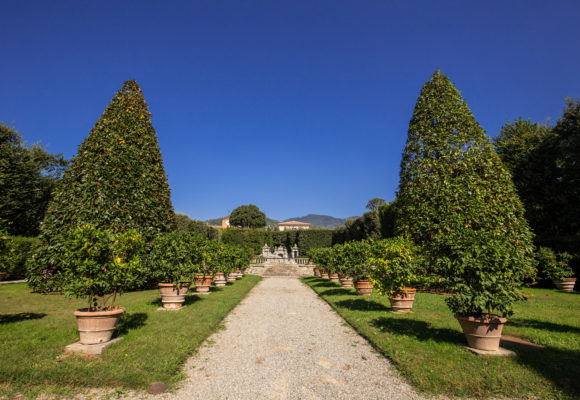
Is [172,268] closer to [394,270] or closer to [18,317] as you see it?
[18,317]

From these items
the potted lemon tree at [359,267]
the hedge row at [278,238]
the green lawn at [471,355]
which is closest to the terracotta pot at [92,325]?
the green lawn at [471,355]

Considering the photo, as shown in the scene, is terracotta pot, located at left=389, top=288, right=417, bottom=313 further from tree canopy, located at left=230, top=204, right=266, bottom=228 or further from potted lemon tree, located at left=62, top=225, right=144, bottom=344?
tree canopy, located at left=230, top=204, right=266, bottom=228

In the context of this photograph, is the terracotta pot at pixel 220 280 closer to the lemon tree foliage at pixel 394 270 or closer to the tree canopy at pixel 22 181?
the lemon tree foliage at pixel 394 270

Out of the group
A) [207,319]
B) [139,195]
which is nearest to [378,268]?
[207,319]

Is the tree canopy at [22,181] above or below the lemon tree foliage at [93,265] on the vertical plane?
above

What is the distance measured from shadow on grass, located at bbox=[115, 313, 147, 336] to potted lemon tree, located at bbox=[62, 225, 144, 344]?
2.23 feet

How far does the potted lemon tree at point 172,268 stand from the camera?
26.6 ft

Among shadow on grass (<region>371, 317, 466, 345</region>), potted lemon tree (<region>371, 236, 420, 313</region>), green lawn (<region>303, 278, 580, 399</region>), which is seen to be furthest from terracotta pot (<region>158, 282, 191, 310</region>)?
potted lemon tree (<region>371, 236, 420, 313</region>)

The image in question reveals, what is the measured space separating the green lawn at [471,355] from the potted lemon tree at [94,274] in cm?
455

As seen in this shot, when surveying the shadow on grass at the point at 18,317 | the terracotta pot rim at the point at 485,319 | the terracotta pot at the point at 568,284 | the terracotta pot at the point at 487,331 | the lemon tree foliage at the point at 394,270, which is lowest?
the terracotta pot at the point at 568,284

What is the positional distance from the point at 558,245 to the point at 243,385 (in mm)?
18055

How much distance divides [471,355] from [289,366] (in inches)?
108

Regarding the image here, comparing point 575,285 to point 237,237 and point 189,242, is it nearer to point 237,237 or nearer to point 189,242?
point 189,242

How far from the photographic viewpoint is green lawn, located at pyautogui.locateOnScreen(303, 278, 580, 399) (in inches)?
138
